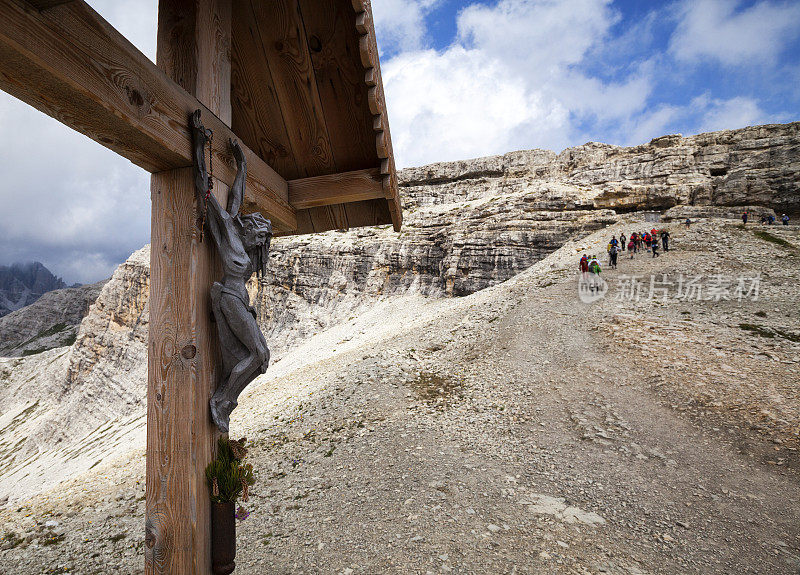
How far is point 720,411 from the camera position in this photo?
8648 millimetres

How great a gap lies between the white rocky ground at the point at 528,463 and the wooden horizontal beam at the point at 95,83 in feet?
16.4

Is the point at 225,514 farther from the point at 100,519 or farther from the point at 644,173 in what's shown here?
the point at 644,173

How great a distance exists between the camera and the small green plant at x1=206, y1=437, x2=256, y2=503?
2.51 meters

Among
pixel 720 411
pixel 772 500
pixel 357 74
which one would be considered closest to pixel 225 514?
pixel 357 74

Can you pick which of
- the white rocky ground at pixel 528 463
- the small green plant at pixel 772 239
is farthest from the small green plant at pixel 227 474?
the small green plant at pixel 772 239

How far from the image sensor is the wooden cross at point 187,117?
1.88 meters

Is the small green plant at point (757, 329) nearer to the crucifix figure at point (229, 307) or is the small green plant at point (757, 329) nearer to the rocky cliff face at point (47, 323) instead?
the crucifix figure at point (229, 307)

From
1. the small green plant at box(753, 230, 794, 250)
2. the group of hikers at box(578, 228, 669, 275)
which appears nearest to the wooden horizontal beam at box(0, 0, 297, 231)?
the group of hikers at box(578, 228, 669, 275)

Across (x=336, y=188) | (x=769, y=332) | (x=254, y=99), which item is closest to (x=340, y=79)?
(x=254, y=99)

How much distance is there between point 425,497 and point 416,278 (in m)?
35.0

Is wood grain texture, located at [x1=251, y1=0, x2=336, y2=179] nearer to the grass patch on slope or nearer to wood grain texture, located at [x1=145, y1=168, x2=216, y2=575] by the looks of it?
wood grain texture, located at [x1=145, y1=168, x2=216, y2=575]

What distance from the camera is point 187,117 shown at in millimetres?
2662

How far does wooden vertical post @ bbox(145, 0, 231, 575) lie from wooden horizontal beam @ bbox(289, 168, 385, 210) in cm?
183

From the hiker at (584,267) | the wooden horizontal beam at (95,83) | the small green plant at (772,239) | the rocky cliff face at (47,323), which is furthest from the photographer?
the rocky cliff face at (47,323)
